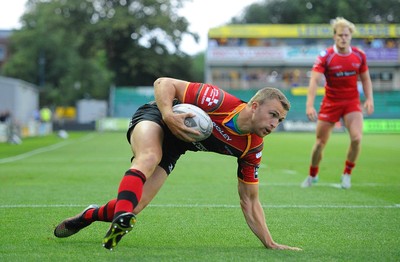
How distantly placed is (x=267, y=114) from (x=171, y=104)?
0.74 meters

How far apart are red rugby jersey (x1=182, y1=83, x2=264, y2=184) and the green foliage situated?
259 feet

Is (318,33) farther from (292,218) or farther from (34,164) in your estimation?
(292,218)

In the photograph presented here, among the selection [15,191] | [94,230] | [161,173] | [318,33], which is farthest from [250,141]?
[318,33]

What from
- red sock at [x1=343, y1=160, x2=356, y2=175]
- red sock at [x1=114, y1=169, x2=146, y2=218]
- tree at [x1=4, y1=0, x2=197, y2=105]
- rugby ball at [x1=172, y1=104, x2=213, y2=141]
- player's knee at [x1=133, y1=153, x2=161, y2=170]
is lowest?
tree at [x1=4, y1=0, x2=197, y2=105]

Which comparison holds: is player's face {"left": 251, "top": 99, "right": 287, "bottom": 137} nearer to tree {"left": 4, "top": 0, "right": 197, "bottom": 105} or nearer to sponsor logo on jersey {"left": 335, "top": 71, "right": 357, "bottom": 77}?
sponsor logo on jersey {"left": 335, "top": 71, "right": 357, "bottom": 77}

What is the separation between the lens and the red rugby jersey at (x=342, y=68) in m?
11.3

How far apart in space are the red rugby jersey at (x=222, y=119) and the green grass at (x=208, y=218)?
81 centimetres

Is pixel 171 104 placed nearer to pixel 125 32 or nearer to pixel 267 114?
pixel 267 114

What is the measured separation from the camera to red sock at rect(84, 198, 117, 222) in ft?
19.7

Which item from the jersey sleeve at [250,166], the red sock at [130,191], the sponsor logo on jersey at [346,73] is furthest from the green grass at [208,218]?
the sponsor logo on jersey at [346,73]

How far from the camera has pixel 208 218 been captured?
791 centimetres

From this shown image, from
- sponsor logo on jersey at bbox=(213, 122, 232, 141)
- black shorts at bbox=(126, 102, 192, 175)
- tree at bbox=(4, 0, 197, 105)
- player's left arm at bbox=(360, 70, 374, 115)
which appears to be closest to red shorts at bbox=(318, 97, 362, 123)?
player's left arm at bbox=(360, 70, 374, 115)

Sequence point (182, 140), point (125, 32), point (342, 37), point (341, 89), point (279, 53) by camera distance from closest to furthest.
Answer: point (182, 140)
point (342, 37)
point (341, 89)
point (279, 53)
point (125, 32)

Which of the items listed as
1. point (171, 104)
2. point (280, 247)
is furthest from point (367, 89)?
point (171, 104)
